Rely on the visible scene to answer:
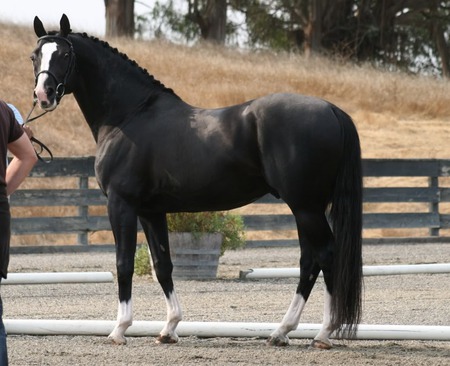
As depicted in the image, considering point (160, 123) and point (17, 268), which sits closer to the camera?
point (160, 123)

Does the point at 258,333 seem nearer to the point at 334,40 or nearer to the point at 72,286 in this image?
the point at 72,286

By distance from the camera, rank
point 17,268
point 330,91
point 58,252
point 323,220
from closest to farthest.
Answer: point 323,220
point 17,268
point 58,252
point 330,91

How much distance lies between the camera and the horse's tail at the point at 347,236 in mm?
6496

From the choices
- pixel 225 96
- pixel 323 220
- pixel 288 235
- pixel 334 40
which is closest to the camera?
pixel 323 220

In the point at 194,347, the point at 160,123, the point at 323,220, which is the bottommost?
the point at 194,347

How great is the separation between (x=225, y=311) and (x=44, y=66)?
2.53 m

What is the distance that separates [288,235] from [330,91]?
12.4 metres

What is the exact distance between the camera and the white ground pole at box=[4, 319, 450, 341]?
6.56 m

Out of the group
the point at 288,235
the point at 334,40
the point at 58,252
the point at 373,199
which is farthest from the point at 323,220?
the point at 334,40

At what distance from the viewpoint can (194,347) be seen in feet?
22.0

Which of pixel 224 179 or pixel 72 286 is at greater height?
pixel 224 179

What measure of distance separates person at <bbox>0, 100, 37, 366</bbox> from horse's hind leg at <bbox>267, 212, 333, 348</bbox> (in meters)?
2.04

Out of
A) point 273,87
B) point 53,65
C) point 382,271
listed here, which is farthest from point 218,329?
point 273,87

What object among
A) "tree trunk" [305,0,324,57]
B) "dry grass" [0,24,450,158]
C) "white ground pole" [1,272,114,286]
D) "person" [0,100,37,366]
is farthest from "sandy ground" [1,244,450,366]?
"tree trunk" [305,0,324,57]
